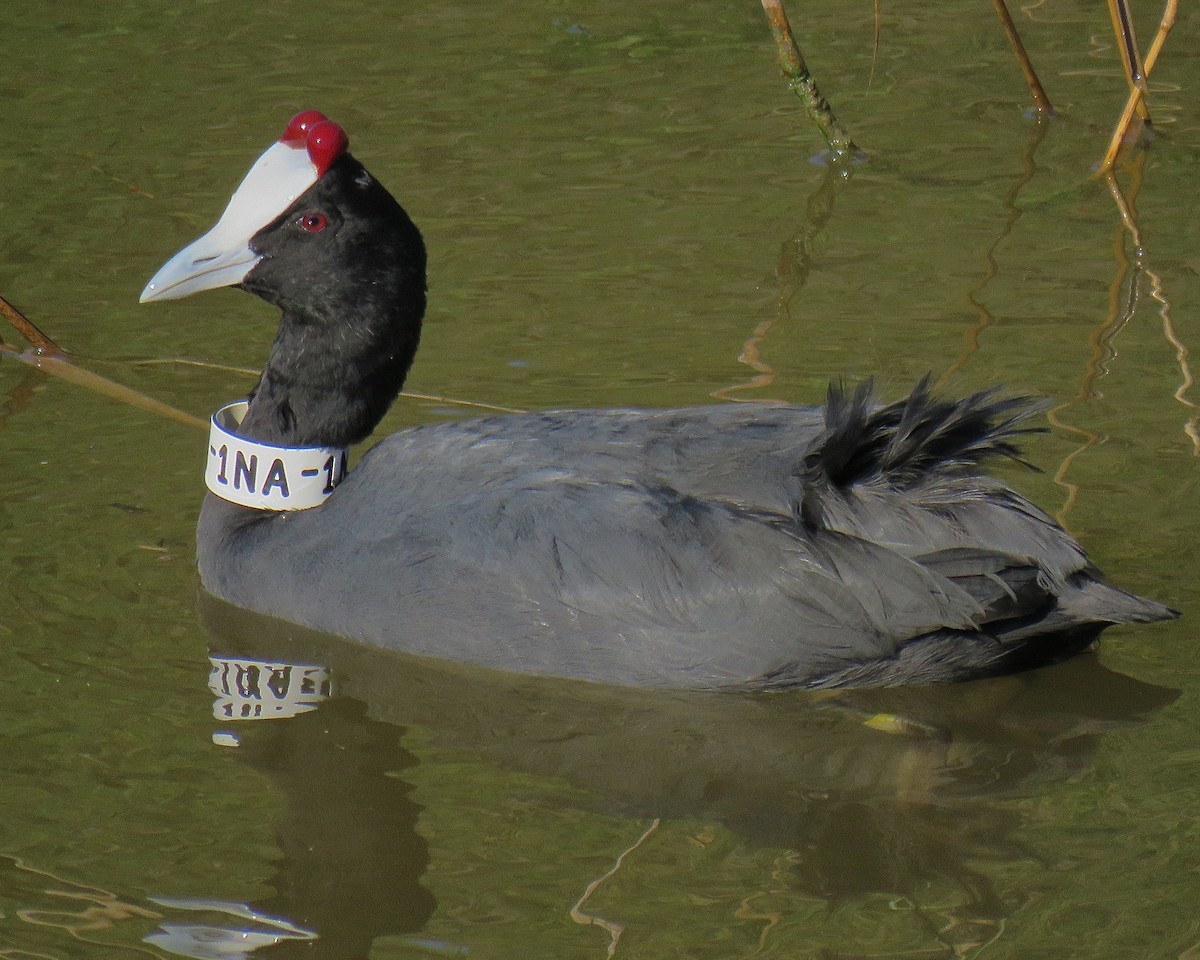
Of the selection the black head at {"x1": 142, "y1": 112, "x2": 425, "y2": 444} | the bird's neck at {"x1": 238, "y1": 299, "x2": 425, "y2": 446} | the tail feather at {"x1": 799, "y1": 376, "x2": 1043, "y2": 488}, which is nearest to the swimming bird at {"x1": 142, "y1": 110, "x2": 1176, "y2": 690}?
the tail feather at {"x1": 799, "y1": 376, "x2": 1043, "y2": 488}

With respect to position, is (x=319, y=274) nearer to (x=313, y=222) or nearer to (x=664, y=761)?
(x=313, y=222)

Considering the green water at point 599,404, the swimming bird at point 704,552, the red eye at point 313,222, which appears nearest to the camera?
the green water at point 599,404

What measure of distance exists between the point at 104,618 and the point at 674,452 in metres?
1.68

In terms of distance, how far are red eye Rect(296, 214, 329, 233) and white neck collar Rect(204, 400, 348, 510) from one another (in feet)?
2.03

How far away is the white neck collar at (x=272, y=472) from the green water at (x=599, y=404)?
0.35 meters

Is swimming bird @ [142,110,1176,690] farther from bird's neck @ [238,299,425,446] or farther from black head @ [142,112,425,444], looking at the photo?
bird's neck @ [238,299,425,446]

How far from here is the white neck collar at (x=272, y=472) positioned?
16.7 feet

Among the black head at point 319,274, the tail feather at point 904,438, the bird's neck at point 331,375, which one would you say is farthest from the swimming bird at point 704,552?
the bird's neck at point 331,375

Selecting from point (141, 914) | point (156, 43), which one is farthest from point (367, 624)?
point (156, 43)

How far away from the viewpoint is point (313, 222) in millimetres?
5059

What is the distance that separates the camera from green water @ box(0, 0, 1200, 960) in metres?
3.84

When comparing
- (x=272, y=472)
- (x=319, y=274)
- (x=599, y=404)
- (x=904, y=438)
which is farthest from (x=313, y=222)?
(x=904, y=438)

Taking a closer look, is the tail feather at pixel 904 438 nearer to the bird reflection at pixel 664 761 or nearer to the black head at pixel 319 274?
the bird reflection at pixel 664 761

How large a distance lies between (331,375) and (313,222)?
0.44 metres
